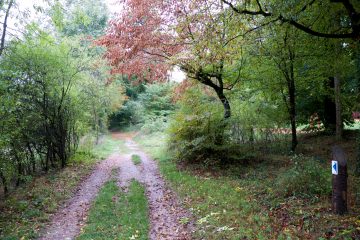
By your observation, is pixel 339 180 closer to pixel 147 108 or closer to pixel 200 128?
pixel 200 128

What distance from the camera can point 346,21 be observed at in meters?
9.72

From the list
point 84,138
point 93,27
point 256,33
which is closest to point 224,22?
point 256,33

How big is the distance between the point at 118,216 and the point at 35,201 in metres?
3.17

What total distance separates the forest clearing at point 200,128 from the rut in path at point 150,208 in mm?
50

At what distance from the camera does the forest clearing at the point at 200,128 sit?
6.78 meters

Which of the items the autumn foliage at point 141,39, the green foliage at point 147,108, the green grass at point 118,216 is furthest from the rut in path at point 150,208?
the green foliage at point 147,108

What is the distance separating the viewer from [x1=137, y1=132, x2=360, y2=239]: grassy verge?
5617 mm

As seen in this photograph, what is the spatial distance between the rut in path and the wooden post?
2981 mm

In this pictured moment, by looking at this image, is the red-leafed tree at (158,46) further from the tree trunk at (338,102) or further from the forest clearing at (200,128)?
the tree trunk at (338,102)

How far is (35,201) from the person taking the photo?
9.65m

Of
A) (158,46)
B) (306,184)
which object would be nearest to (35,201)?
(158,46)

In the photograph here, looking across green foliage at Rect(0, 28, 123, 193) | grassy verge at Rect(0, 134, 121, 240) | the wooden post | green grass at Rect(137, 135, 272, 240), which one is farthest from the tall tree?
green foliage at Rect(0, 28, 123, 193)

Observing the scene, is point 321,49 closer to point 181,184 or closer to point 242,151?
point 242,151

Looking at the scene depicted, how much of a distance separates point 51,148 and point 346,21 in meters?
13.2
